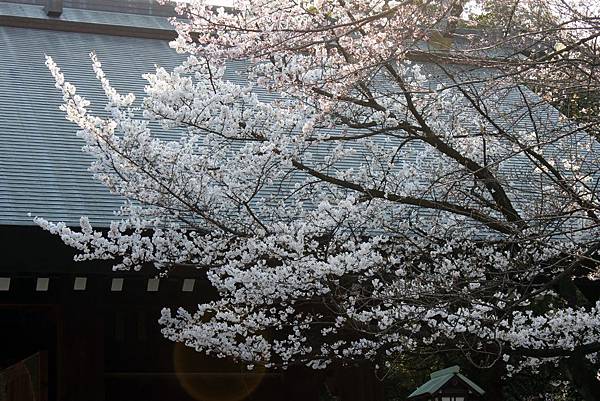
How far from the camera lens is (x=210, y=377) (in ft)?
19.8

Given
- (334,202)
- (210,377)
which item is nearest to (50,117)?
(210,377)

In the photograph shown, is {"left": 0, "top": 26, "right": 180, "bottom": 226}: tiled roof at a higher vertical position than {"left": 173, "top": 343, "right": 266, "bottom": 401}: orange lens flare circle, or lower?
higher

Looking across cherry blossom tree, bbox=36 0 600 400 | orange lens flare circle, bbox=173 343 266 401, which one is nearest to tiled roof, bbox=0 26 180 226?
cherry blossom tree, bbox=36 0 600 400

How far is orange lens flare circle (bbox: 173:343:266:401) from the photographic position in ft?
A: 19.8

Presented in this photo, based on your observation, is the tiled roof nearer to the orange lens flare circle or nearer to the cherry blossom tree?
the cherry blossom tree

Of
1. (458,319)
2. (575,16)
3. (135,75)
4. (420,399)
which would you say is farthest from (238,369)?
(575,16)

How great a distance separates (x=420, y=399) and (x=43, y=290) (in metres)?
2.27

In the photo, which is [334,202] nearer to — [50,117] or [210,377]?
[210,377]

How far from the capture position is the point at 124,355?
6051mm

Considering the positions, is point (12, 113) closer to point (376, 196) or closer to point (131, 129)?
point (131, 129)

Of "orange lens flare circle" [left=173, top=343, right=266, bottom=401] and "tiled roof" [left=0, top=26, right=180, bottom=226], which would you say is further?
"orange lens flare circle" [left=173, top=343, right=266, bottom=401]

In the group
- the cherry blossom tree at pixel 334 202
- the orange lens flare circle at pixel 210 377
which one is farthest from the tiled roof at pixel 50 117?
the orange lens flare circle at pixel 210 377

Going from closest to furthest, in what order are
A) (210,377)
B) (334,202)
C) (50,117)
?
(334,202), (210,377), (50,117)

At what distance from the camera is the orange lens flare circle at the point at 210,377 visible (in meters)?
6.05
